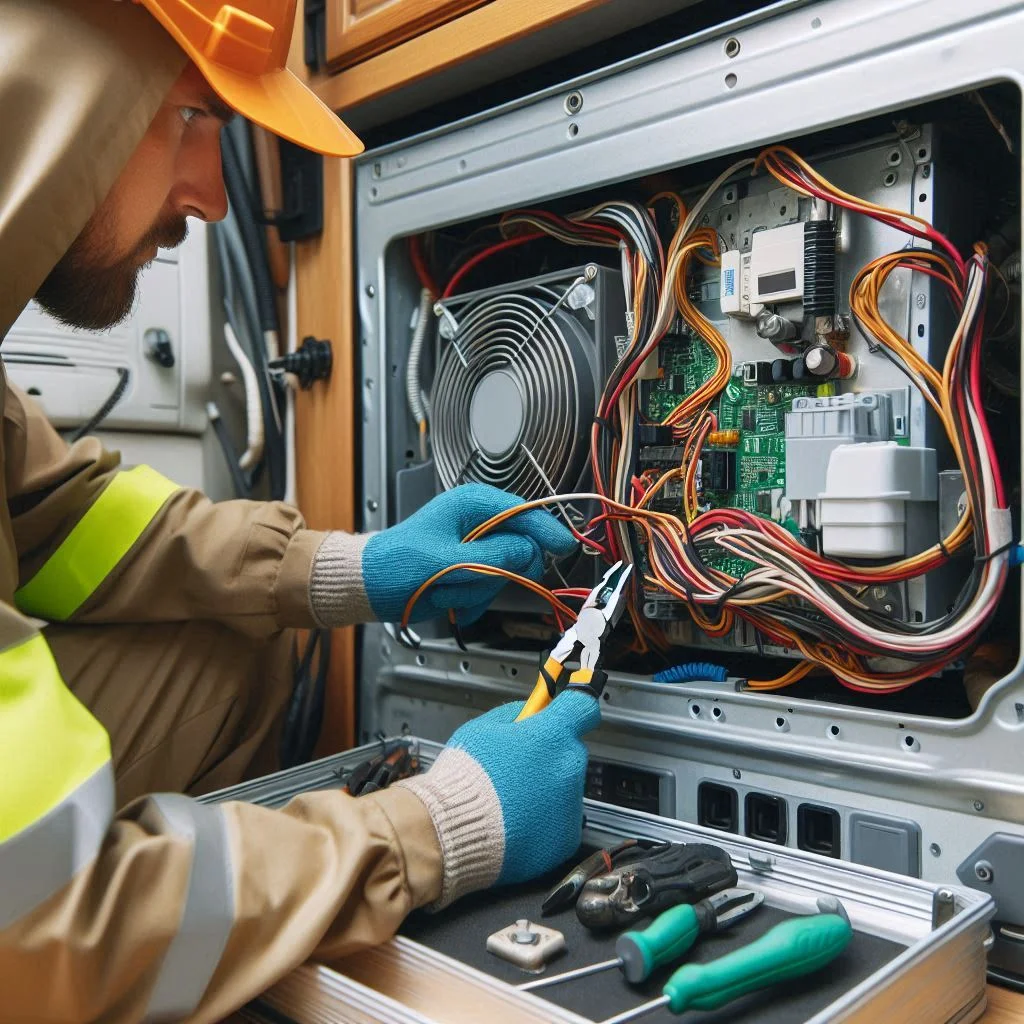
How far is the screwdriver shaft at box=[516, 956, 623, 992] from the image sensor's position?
29.1 inches

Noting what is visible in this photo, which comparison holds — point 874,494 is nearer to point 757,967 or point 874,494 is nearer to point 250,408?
point 757,967

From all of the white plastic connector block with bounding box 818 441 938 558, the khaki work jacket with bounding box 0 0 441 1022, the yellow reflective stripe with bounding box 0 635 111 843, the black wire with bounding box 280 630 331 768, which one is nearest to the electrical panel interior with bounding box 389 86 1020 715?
the white plastic connector block with bounding box 818 441 938 558

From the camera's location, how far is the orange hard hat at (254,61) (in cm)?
91

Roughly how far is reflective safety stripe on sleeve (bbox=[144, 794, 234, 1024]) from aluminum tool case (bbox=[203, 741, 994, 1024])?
2.8 inches

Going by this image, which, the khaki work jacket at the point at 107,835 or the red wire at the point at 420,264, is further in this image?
the red wire at the point at 420,264

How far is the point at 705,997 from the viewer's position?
2.18 feet

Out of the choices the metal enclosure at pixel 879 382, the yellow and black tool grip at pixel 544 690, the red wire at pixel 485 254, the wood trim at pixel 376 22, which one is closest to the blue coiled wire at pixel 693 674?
the metal enclosure at pixel 879 382

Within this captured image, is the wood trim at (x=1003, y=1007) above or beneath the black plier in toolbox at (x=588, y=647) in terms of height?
beneath

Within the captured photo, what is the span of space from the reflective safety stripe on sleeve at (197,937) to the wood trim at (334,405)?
738 mm

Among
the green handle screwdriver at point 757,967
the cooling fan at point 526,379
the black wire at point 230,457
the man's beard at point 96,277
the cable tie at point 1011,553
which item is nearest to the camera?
the green handle screwdriver at point 757,967

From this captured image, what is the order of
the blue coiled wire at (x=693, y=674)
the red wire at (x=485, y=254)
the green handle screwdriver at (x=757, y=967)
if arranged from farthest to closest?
the red wire at (x=485, y=254)
the blue coiled wire at (x=693, y=674)
the green handle screwdriver at (x=757, y=967)

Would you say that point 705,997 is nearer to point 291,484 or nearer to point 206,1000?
point 206,1000

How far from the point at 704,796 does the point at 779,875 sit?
204 mm

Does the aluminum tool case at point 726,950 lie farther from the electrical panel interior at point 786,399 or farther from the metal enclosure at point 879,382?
the electrical panel interior at point 786,399
